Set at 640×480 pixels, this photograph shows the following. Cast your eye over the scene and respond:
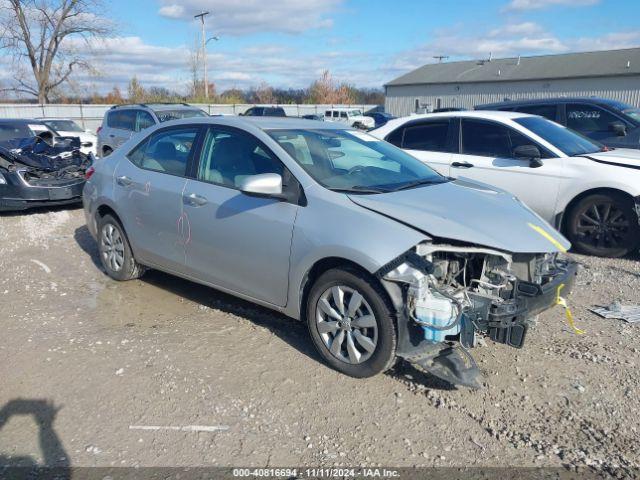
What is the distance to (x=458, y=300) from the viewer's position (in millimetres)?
3240

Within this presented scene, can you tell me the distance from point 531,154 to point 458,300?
3764mm

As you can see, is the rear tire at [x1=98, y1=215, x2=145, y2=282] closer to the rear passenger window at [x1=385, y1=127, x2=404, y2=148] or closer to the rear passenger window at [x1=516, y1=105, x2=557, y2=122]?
the rear passenger window at [x1=385, y1=127, x2=404, y2=148]

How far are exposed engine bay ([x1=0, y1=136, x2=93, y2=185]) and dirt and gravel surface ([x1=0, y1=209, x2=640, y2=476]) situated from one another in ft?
15.0

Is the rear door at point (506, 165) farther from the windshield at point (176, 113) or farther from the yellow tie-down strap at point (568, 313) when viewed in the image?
the windshield at point (176, 113)

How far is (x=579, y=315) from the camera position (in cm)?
461

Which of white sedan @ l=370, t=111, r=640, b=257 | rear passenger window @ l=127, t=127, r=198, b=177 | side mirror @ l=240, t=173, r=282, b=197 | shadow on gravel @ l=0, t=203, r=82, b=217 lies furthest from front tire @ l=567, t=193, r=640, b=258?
shadow on gravel @ l=0, t=203, r=82, b=217

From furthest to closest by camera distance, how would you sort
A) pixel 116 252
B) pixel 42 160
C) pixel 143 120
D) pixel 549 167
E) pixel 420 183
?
1. pixel 143 120
2. pixel 42 160
3. pixel 549 167
4. pixel 116 252
5. pixel 420 183

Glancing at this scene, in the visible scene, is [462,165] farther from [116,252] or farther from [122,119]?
[122,119]

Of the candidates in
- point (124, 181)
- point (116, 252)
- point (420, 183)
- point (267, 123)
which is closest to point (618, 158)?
point (420, 183)

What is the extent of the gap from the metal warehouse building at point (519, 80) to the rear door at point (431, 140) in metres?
31.9

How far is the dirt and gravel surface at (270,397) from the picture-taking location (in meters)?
2.89

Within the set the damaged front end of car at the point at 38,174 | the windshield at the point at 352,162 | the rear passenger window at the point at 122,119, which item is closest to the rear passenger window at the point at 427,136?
the windshield at the point at 352,162

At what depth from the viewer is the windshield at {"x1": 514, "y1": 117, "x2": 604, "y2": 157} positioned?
21.5 ft

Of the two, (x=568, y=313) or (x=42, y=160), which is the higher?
(x=42, y=160)
